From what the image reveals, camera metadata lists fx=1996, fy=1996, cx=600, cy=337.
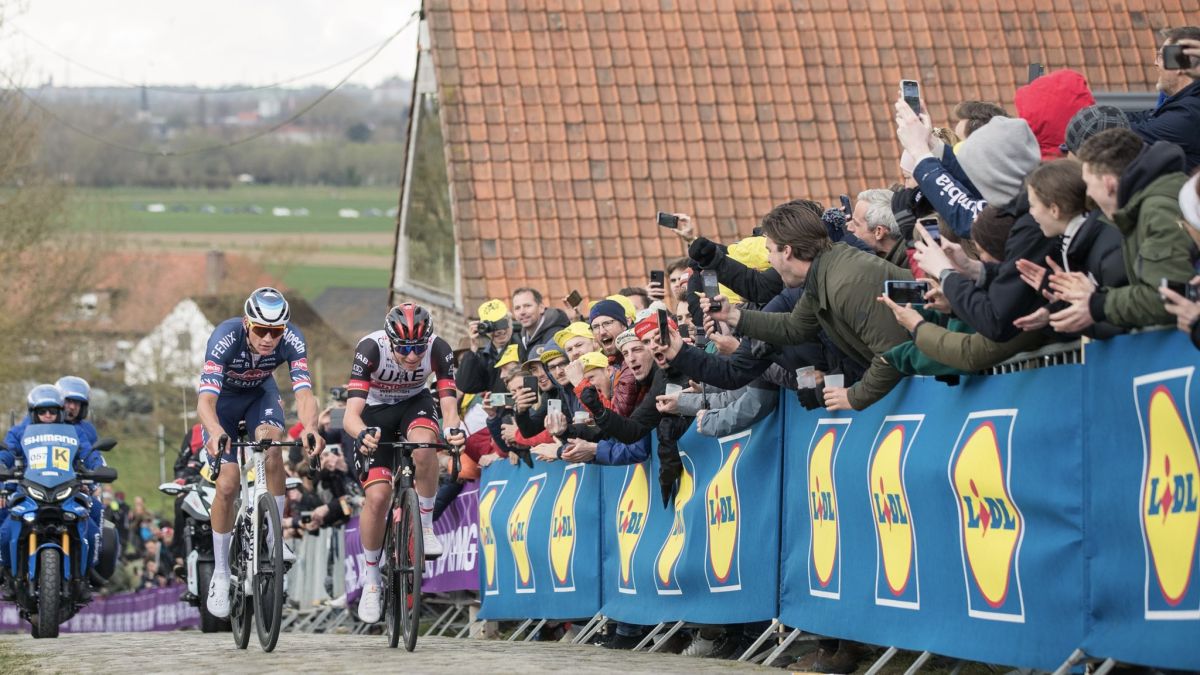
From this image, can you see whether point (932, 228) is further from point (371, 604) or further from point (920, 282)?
point (371, 604)

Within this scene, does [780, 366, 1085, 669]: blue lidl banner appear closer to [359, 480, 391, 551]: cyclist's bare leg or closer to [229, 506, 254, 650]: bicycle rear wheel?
[359, 480, 391, 551]: cyclist's bare leg

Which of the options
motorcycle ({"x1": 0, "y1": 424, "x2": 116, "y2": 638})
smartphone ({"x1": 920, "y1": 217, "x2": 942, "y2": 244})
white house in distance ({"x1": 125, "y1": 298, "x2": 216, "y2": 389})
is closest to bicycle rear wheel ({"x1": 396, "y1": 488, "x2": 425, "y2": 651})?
smartphone ({"x1": 920, "y1": 217, "x2": 942, "y2": 244})

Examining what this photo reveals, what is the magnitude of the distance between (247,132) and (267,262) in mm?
82636

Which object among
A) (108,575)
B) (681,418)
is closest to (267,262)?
(108,575)

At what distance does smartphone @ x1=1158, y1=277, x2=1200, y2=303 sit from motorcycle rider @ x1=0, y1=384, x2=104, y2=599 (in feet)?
39.4

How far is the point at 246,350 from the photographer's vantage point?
42.7 ft

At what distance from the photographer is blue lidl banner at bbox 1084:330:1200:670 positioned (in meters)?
6.38

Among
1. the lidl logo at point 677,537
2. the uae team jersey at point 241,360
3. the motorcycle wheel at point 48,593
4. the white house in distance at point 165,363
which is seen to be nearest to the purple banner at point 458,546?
the motorcycle wheel at point 48,593

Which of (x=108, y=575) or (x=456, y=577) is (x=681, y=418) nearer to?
(x=456, y=577)

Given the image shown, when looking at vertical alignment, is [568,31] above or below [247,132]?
below

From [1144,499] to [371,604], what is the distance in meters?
6.67

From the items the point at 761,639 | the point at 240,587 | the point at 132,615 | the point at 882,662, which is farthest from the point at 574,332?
the point at 132,615

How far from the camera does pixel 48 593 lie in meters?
16.4

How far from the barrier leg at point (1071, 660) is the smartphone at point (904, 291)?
173 centimetres
